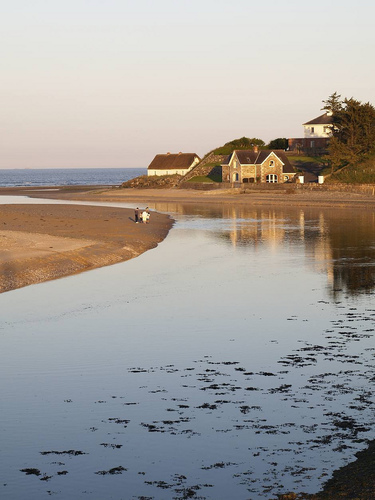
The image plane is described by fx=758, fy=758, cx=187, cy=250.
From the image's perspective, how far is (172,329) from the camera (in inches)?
893

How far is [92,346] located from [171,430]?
7205 mm

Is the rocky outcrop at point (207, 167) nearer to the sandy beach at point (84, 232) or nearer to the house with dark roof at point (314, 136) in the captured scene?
the house with dark roof at point (314, 136)

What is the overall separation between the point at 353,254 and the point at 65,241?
16035mm

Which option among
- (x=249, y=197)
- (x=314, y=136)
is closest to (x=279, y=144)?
(x=314, y=136)

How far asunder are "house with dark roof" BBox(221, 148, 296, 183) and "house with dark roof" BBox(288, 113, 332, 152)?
377 inches

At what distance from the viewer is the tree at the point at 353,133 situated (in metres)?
97.2

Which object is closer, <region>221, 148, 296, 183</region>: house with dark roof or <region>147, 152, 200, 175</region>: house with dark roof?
<region>221, 148, 296, 183</region>: house with dark roof

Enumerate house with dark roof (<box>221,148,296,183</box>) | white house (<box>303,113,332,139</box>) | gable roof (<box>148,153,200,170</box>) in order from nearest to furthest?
house with dark roof (<box>221,148,296,183</box>), white house (<box>303,113,332,139</box>), gable roof (<box>148,153,200,170</box>)

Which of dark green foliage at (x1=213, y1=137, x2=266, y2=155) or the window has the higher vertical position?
dark green foliage at (x1=213, y1=137, x2=266, y2=155)

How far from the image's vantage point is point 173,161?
13700cm

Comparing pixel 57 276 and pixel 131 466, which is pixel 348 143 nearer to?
pixel 57 276

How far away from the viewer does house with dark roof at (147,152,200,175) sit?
13400 centimetres

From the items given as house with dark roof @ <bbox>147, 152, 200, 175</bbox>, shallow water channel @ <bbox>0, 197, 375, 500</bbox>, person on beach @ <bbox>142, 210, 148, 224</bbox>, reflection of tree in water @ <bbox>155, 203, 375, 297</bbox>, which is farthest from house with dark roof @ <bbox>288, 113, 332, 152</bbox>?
shallow water channel @ <bbox>0, 197, 375, 500</bbox>

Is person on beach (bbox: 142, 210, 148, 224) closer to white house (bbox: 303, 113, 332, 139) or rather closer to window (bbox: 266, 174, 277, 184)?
window (bbox: 266, 174, 277, 184)
